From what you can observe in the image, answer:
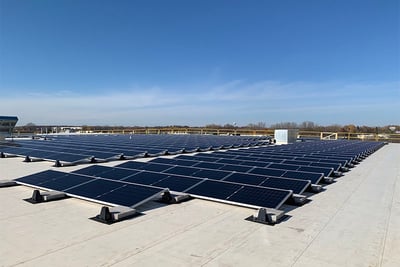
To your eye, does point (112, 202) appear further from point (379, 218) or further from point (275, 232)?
point (379, 218)

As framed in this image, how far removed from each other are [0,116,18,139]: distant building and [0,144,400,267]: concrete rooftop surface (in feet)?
70.6

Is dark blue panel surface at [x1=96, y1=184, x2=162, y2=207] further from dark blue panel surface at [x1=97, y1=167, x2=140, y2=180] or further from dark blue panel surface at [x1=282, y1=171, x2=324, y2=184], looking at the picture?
dark blue panel surface at [x1=282, y1=171, x2=324, y2=184]

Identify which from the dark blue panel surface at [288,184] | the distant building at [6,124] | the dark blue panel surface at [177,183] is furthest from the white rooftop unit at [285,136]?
the dark blue panel surface at [177,183]

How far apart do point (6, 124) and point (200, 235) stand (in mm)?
27607

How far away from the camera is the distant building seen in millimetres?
26964

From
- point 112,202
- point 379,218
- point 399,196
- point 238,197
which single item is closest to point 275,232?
point 238,197

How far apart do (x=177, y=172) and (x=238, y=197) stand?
369 centimetres

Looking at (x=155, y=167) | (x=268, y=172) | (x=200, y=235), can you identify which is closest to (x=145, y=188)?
(x=200, y=235)

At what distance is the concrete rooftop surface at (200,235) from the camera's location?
475 cm

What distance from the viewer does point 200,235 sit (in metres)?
5.84

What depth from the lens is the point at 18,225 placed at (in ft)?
20.5

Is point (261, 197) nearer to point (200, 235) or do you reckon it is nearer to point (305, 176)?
point (200, 235)

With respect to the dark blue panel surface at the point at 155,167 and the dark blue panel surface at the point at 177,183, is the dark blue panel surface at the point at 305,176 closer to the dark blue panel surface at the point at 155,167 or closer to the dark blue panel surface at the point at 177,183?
the dark blue panel surface at the point at 177,183

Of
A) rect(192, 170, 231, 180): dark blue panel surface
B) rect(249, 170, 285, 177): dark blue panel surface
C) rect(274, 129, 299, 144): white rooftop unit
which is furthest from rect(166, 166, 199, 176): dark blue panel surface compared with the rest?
rect(274, 129, 299, 144): white rooftop unit
